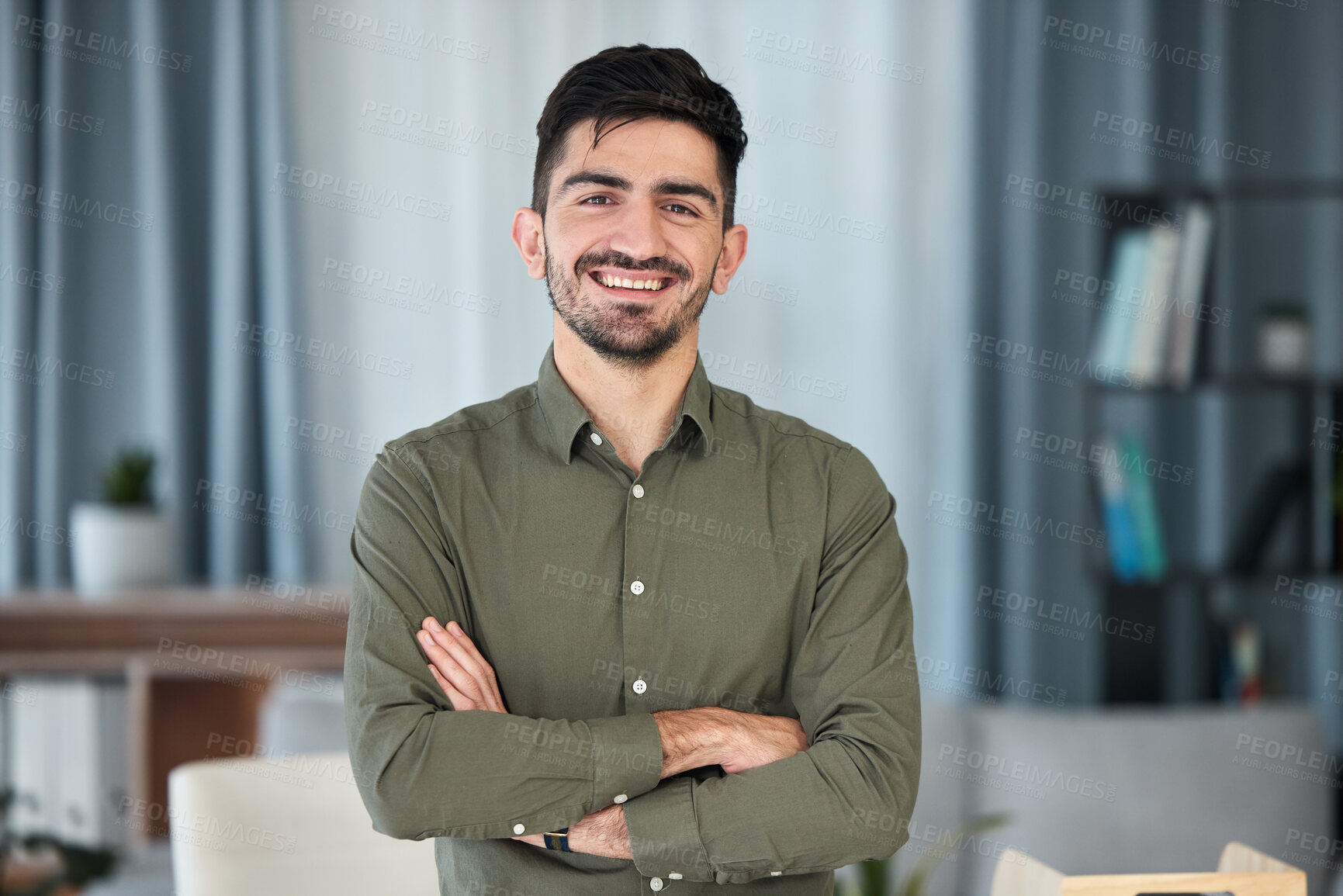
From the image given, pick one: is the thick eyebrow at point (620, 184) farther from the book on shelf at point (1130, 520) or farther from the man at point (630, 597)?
the book on shelf at point (1130, 520)

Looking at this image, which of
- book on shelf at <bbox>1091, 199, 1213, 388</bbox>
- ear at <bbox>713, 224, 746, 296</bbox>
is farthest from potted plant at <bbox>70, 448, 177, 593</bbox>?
book on shelf at <bbox>1091, 199, 1213, 388</bbox>

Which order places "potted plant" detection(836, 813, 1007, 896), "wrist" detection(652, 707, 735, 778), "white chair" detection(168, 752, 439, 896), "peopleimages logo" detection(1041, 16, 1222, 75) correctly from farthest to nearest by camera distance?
"peopleimages logo" detection(1041, 16, 1222, 75) → "potted plant" detection(836, 813, 1007, 896) → "white chair" detection(168, 752, 439, 896) → "wrist" detection(652, 707, 735, 778)

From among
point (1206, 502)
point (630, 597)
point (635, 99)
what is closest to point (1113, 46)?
point (1206, 502)

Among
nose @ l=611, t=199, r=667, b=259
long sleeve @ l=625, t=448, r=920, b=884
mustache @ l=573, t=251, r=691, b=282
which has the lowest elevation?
long sleeve @ l=625, t=448, r=920, b=884

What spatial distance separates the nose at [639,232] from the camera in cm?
151

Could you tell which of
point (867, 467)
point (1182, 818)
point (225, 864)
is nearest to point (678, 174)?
point (867, 467)

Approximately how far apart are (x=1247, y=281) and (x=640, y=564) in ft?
8.66

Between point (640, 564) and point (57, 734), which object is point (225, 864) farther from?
point (57, 734)

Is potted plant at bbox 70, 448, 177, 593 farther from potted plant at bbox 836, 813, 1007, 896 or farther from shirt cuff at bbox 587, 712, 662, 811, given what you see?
shirt cuff at bbox 587, 712, 662, 811

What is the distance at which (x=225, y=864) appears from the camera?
65.0 inches

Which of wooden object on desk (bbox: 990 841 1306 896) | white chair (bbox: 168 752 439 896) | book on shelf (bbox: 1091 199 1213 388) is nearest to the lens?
wooden object on desk (bbox: 990 841 1306 896)

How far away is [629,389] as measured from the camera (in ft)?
5.24

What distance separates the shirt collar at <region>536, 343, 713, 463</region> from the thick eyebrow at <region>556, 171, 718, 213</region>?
23cm

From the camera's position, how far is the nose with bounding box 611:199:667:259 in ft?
4.94
